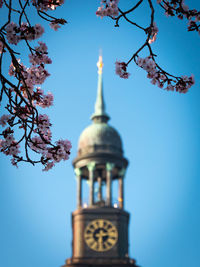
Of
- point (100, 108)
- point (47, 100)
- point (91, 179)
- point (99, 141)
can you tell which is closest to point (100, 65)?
point (100, 108)

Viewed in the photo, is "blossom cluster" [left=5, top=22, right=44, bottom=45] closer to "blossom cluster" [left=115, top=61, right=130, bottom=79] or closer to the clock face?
"blossom cluster" [left=115, top=61, right=130, bottom=79]

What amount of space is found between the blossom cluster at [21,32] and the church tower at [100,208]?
4321 cm

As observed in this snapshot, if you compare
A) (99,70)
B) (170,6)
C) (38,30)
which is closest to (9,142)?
(38,30)

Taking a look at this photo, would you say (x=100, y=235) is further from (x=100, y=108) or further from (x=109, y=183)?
(x=100, y=108)

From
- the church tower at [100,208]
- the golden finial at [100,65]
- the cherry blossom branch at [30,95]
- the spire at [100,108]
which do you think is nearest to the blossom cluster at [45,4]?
the cherry blossom branch at [30,95]

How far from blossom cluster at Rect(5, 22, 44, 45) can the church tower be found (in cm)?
4321

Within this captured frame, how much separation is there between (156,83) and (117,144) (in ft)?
158

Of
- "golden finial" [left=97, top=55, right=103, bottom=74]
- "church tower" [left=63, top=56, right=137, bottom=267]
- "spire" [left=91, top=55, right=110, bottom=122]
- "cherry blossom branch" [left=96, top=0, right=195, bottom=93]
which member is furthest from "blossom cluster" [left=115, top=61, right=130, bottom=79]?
"golden finial" [left=97, top=55, right=103, bottom=74]

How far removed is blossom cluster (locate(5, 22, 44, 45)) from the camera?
8.33 meters

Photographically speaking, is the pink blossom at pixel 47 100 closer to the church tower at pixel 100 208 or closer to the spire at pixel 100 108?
the church tower at pixel 100 208

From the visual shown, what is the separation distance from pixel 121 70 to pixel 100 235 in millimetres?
43306

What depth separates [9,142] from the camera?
30.3 ft

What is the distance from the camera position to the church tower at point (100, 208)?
51125 millimetres

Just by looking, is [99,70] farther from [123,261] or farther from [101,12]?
[101,12]
